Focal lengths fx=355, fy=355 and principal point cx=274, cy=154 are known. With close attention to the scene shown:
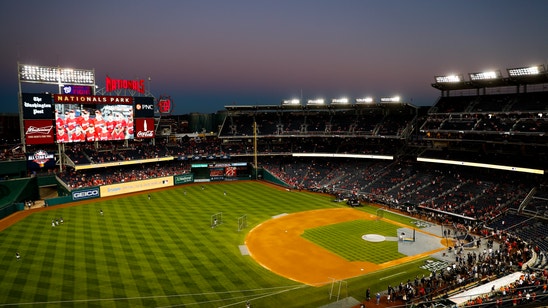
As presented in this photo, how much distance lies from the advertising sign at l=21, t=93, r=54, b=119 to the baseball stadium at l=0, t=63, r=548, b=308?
182 mm

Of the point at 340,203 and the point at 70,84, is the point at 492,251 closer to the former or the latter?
the point at 340,203

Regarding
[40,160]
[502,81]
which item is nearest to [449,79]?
[502,81]

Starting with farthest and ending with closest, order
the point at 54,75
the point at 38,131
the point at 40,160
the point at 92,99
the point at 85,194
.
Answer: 1. the point at 92,99
2. the point at 54,75
3. the point at 40,160
4. the point at 38,131
5. the point at 85,194

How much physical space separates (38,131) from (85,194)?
37.6 ft

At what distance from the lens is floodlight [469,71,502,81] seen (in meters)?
48.1

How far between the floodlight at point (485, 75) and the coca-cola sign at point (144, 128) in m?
52.4

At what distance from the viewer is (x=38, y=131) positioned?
168 feet

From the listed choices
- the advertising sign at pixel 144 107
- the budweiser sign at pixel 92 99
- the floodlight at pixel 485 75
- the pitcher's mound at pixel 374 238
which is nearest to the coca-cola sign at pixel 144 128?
the advertising sign at pixel 144 107

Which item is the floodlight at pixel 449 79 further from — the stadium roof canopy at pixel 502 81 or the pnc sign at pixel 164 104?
the pnc sign at pixel 164 104

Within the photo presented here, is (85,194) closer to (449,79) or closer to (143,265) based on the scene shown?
(143,265)

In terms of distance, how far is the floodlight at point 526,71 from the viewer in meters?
43.8

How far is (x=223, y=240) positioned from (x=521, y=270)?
24425 millimetres

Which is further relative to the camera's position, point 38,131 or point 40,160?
point 40,160

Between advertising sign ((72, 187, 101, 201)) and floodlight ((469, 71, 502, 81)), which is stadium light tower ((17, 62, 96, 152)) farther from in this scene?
floodlight ((469, 71, 502, 81))
